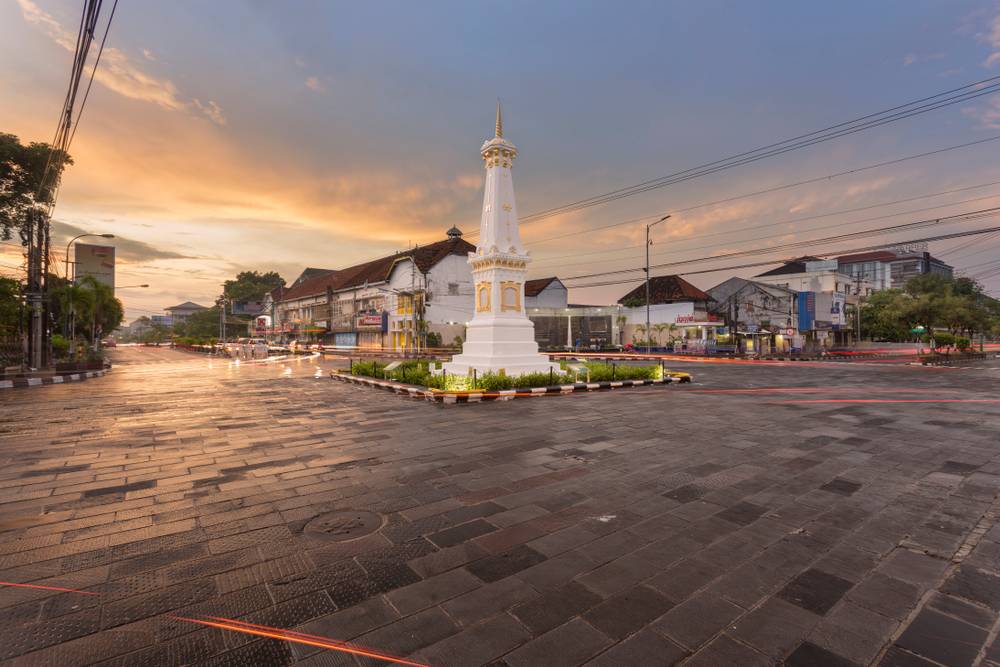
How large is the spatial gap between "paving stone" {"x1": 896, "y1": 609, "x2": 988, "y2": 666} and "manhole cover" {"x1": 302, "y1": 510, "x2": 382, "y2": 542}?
393 cm

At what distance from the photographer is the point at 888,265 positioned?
90.9m

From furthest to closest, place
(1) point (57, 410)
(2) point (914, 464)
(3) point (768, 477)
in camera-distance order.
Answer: (1) point (57, 410)
(2) point (914, 464)
(3) point (768, 477)

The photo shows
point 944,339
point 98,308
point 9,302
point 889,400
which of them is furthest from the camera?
point 98,308

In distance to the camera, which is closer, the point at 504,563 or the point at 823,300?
the point at 504,563

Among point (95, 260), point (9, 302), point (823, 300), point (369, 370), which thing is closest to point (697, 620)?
point (369, 370)

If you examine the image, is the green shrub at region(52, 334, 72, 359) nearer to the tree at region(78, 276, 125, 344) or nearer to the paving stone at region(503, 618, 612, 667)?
the tree at region(78, 276, 125, 344)

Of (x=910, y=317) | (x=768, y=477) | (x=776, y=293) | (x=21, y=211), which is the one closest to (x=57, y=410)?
(x=768, y=477)

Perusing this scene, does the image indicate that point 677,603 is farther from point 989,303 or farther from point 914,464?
point 989,303

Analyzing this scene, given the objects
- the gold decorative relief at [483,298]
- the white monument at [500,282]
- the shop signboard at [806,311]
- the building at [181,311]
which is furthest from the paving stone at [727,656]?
the building at [181,311]

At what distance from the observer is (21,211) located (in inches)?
909

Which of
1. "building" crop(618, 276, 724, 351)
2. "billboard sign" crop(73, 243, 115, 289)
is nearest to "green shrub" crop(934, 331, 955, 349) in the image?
"building" crop(618, 276, 724, 351)

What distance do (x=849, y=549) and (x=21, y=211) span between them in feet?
117

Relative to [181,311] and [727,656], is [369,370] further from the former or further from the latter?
[181,311]

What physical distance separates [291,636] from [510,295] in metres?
15.1
